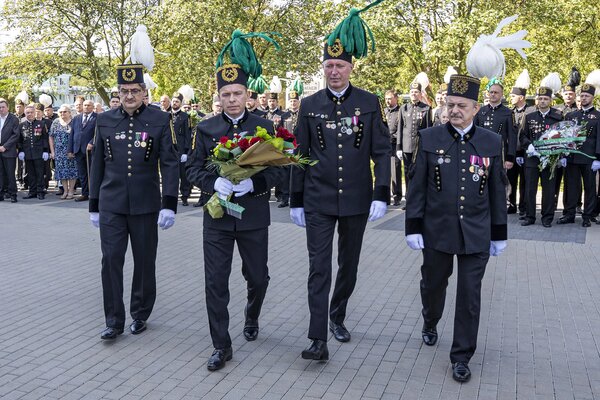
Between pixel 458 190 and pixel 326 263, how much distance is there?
114 cm

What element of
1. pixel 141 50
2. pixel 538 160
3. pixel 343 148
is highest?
pixel 141 50

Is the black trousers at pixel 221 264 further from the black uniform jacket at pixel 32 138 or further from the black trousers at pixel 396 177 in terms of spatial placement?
the black uniform jacket at pixel 32 138

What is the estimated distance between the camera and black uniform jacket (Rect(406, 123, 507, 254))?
5027mm

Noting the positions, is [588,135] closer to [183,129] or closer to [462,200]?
[462,200]

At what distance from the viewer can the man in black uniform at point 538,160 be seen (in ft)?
37.8

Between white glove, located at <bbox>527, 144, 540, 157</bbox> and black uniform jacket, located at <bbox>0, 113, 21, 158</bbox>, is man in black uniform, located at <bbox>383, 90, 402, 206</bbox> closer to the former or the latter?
white glove, located at <bbox>527, 144, 540, 157</bbox>

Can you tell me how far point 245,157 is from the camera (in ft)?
16.2

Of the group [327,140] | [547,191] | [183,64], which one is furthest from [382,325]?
[183,64]

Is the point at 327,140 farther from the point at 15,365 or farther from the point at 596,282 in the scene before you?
the point at 596,282

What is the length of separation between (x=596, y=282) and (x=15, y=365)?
20.0 ft

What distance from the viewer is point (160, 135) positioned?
5.85 metres

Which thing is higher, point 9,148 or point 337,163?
point 337,163

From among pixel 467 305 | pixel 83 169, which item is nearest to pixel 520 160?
pixel 467 305

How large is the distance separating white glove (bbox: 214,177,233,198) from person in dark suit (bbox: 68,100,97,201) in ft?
33.0
